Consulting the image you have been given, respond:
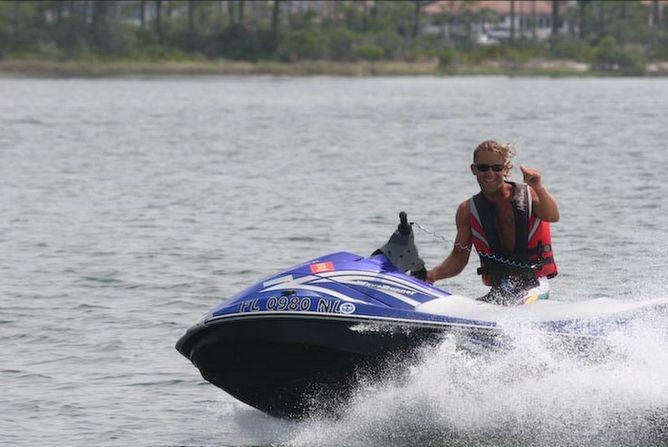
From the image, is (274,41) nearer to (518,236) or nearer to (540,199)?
(518,236)

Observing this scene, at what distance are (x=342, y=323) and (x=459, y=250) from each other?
1012 mm

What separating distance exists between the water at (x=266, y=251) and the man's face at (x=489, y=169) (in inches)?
37.6

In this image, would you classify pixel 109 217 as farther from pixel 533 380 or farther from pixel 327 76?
pixel 327 76

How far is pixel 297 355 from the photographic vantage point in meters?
8.02

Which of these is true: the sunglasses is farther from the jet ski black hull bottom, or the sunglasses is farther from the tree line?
the tree line

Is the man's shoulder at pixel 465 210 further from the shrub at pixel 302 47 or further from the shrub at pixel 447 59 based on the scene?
the shrub at pixel 302 47

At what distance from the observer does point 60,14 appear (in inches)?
4173

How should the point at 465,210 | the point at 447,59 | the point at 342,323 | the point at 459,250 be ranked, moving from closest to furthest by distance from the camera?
the point at 342,323, the point at 465,210, the point at 459,250, the point at 447,59

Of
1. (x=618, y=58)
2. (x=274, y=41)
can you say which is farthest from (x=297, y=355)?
(x=274, y=41)

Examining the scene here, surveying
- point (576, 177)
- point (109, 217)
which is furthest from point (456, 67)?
point (109, 217)

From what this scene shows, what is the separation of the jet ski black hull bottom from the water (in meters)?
0.14

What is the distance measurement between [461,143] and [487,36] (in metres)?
105

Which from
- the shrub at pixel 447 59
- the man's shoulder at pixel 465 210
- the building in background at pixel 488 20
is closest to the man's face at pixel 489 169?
the man's shoulder at pixel 465 210

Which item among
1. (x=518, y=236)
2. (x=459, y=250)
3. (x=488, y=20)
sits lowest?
(x=459, y=250)
